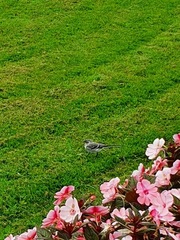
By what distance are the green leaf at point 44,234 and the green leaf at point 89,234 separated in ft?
0.36

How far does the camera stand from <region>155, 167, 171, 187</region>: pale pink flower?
1.76m

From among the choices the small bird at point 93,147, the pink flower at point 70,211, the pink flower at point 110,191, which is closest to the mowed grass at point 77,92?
the small bird at point 93,147

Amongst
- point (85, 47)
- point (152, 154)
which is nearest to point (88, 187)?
point (152, 154)

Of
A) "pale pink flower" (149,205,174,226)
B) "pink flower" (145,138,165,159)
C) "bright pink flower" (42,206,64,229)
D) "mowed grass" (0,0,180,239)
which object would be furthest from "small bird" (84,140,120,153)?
"pale pink flower" (149,205,174,226)

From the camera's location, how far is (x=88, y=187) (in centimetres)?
429

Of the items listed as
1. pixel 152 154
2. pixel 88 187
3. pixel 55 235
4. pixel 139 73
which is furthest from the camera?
pixel 139 73

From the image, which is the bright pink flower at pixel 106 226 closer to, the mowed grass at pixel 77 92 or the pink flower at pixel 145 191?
the pink flower at pixel 145 191

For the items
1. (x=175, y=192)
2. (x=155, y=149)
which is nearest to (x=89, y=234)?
(x=175, y=192)

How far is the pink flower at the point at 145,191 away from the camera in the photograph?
1.63 meters

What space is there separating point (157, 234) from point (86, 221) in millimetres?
240

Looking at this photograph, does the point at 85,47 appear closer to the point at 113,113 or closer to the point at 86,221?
the point at 113,113

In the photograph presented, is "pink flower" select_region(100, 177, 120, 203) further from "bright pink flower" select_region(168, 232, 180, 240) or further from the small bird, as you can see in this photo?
the small bird

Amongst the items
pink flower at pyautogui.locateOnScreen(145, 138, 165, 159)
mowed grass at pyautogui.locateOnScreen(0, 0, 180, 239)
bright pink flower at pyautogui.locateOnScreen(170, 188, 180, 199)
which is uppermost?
bright pink flower at pyautogui.locateOnScreen(170, 188, 180, 199)

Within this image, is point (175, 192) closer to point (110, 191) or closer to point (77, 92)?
point (110, 191)
